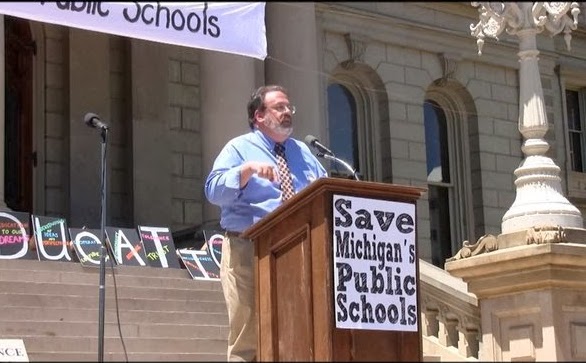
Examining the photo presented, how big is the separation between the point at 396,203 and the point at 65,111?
1188 centimetres

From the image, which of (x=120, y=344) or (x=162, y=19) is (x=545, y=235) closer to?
(x=162, y=19)

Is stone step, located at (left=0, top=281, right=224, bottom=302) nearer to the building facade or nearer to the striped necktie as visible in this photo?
the building facade

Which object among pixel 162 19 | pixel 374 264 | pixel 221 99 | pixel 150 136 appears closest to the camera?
pixel 374 264

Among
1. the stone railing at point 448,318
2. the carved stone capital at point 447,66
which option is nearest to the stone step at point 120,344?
the stone railing at point 448,318

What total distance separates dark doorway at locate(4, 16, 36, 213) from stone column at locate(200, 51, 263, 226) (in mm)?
2378

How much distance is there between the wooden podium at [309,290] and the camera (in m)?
6.47

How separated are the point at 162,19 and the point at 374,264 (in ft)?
7.65

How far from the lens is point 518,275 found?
8.98 m

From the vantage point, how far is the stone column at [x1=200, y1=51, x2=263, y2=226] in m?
16.9

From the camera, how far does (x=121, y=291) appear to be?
11938 mm

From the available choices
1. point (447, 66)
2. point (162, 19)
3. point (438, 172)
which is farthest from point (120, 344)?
point (438, 172)

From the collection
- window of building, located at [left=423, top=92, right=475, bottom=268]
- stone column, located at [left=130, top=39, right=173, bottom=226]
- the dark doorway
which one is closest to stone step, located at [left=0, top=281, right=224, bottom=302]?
stone column, located at [left=130, top=39, right=173, bottom=226]

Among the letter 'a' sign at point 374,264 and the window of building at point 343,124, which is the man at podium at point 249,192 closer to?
the letter 'a' sign at point 374,264

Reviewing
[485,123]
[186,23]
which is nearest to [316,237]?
[186,23]
